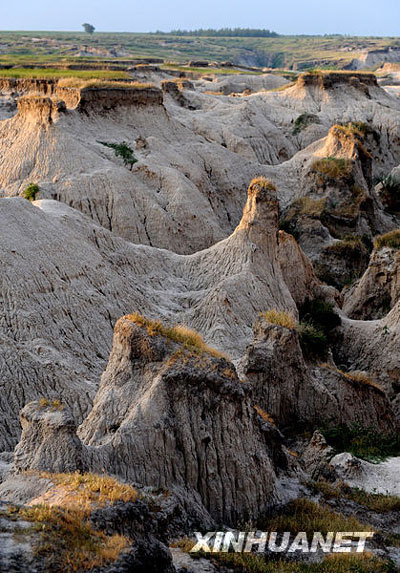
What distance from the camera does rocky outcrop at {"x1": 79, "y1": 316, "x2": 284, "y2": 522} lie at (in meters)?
10.9

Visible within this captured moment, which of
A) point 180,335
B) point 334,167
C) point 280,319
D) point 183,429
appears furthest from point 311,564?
point 334,167

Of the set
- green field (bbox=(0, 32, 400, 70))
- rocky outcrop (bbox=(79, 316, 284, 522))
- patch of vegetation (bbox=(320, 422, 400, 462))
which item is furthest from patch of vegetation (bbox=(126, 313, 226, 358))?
green field (bbox=(0, 32, 400, 70))

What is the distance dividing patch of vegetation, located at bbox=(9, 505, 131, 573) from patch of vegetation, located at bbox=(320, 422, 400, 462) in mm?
8285

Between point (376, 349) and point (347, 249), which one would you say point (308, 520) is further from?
point (347, 249)

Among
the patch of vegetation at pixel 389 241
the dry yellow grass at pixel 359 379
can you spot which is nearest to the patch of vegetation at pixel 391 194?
the patch of vegetation at pixel 389 241

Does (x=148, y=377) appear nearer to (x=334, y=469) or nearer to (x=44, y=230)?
(x=334, y=469)

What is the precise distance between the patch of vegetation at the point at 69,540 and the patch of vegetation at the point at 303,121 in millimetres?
39795

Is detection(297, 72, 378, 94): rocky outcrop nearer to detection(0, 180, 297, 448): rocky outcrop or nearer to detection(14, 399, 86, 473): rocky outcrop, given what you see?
detection(0, 180, 297, 448): rocky outcrop

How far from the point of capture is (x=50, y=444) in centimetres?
1017

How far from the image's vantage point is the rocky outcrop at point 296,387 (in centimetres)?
1586

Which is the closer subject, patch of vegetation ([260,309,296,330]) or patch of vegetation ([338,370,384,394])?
patch of vegetation ([260,309,296,330])

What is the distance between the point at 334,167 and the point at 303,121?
1343 cm

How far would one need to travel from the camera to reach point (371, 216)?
109ft

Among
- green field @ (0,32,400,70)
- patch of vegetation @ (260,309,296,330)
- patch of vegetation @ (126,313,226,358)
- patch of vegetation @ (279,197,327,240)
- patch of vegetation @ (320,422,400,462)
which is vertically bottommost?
patch of vegetation @ (320,422,400,462)
